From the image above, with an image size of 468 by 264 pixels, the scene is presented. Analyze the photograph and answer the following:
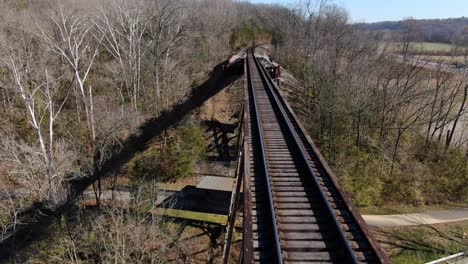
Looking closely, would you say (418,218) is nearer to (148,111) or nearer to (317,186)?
(317,186)

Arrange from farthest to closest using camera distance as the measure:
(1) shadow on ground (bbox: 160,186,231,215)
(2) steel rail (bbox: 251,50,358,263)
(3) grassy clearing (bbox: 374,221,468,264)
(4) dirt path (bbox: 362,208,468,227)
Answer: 1. (1) shadow on ground (bbox: 160,186,231,215)
2. (4) dirt path (bbox: 362,208,468,227)
3. (3) grassy clearing (bbox: 374,221,468,264)
4. (2) steel rail (bbox: 251,50,358,263)

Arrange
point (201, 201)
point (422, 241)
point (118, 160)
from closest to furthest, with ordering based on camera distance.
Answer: point (422, 241), point (201, 201), point (118, 160)

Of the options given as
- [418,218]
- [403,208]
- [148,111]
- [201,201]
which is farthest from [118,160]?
[418,218]

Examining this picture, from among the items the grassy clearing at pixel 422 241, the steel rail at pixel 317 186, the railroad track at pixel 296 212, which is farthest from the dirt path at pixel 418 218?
the railroad track at pixel 296 212

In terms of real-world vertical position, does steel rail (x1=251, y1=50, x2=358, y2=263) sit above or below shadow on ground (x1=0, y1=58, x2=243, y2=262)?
above

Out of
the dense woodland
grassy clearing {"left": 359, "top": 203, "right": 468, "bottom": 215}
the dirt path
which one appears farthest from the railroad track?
grassy clearing {"left": 359, "top": 203, "right": 468, "bottom": 215}

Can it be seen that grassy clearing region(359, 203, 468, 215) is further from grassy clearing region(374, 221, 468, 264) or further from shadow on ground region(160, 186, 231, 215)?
shadow on ground region(160, 186, 231, 215)
